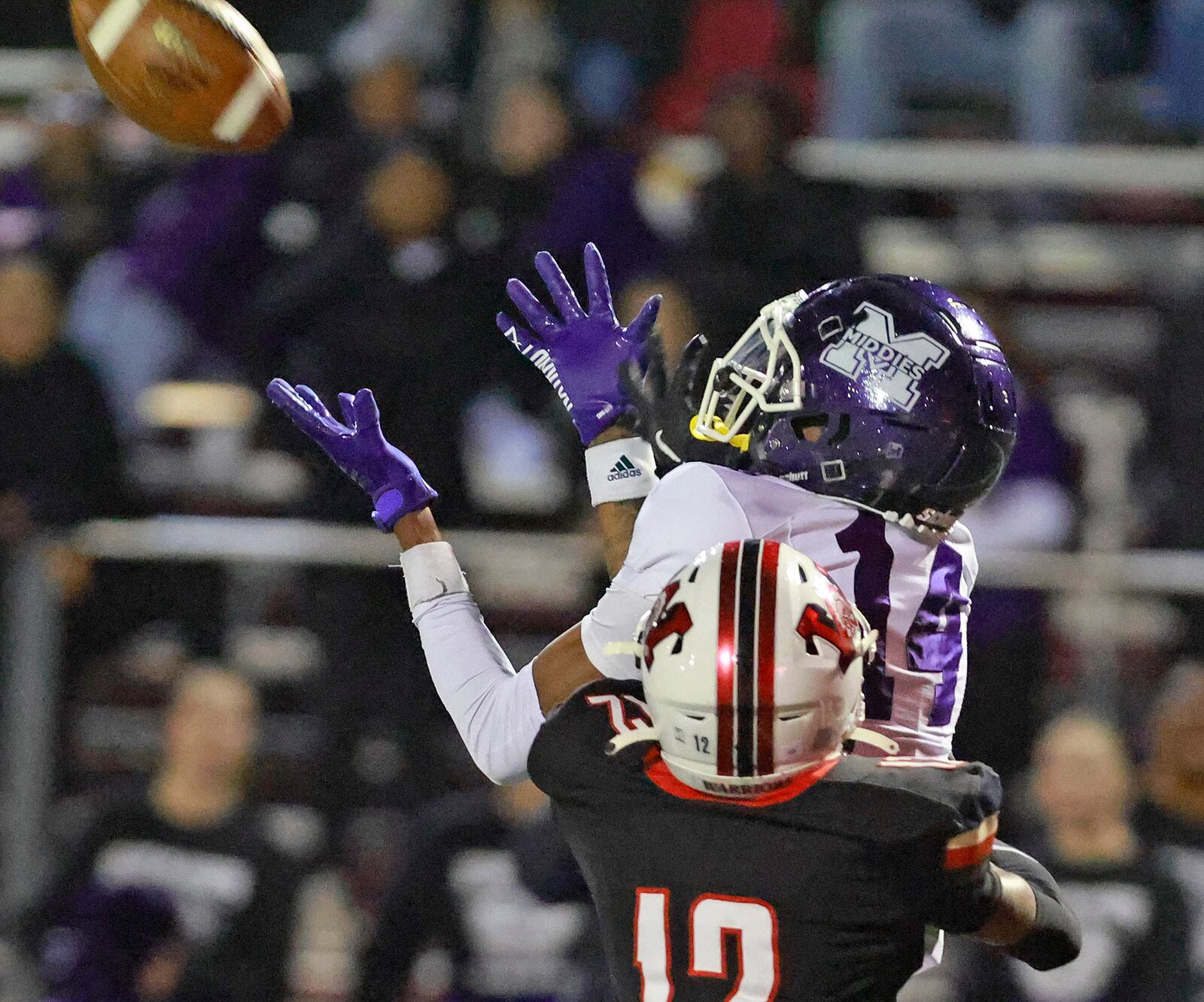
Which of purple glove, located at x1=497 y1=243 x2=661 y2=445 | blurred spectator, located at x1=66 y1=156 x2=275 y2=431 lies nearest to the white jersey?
purple glove, located at x1=497 y1=243 x2=661 y2=445

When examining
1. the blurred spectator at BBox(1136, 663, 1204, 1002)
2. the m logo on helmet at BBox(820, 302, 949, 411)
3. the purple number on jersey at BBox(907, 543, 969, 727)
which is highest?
the m logo on helmet at BBox(820, 302, 949, 411)

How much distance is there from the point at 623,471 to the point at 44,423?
3.34m

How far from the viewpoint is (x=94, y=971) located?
5.11 meters

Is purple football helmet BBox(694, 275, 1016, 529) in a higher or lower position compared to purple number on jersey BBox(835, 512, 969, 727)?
higher

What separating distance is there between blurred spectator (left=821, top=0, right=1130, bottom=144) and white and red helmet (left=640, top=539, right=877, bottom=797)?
14.4 ft

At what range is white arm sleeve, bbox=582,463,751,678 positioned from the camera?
254cm

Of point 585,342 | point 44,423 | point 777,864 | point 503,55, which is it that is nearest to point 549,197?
point 503,55

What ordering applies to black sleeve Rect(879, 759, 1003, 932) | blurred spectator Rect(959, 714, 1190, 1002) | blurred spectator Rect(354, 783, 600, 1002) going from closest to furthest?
black sleeve Rect(879, 759, 1003, 932) → blurred spectator Rect(959, 714, 1190, 1002) → blurred spectator Rect(354, 783, 600, 1002)

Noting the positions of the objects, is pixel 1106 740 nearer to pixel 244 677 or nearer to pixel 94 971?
pixel 244 677

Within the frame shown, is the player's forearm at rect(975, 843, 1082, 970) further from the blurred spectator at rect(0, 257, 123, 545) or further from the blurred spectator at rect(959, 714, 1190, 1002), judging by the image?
the blurred spectator at rect(0, 257, 123, 545)

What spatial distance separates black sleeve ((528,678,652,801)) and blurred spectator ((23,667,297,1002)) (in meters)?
2.96

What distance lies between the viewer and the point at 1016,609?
5391 millimetres

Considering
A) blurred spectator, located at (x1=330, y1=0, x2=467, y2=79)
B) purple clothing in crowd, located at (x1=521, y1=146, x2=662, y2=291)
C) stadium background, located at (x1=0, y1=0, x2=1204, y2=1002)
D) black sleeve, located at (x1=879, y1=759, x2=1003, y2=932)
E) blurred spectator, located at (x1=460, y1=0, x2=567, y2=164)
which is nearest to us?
black sleeve, located at (x1=879, y1=759, x2=1003, y2=932)

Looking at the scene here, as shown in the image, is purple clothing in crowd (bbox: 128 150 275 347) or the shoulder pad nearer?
the shoulder pad
